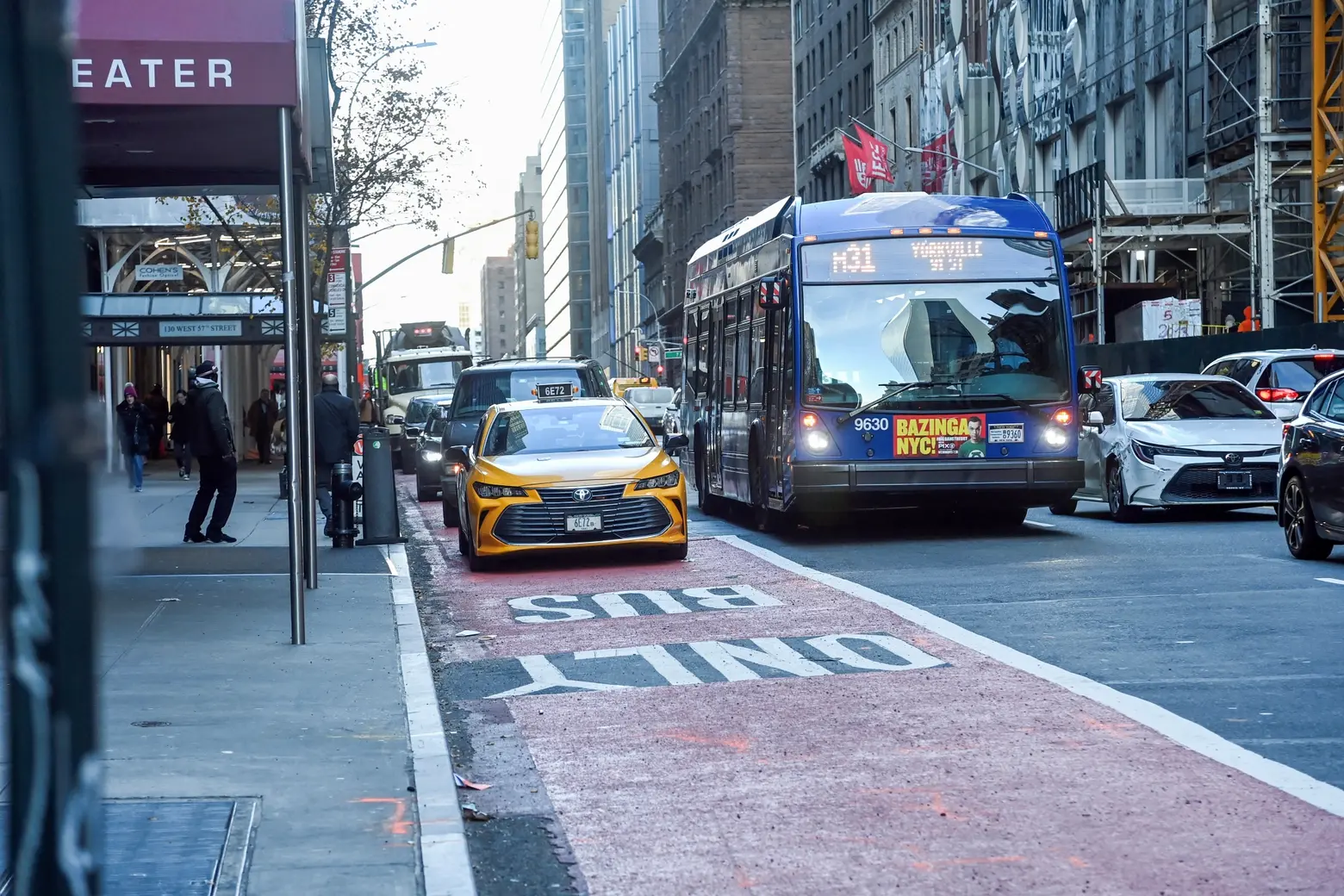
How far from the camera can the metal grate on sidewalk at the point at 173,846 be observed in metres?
5.19

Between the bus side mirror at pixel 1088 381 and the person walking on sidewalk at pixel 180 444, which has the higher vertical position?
the bus side mirror at pixel 1088 381

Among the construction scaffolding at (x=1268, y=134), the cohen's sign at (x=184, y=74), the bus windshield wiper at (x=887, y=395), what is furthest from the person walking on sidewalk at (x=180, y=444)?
the cohen's sign at (x=184, y=74)

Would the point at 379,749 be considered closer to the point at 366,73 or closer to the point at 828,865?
the point at 828,865

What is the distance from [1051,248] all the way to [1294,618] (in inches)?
303

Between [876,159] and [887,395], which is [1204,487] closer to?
[887,395]

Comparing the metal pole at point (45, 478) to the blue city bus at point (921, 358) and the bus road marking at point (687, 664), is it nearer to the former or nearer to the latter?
the bus road marking at point (687, 664)

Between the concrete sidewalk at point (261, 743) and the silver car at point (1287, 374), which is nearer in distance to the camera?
the concrete sidewalk at point (261, 743)

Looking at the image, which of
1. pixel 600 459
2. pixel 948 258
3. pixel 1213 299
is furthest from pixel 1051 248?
pixel 1213 299

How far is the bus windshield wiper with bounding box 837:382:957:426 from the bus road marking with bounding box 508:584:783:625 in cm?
352

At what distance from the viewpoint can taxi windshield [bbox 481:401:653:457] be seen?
17781 mm

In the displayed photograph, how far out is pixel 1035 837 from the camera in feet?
19.2

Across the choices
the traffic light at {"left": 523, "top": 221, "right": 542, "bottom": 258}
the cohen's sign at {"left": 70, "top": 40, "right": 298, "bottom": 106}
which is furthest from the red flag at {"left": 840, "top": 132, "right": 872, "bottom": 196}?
the cohen's sign at {"left": 70, "top": 40, "right": 298, "bottom": 106}

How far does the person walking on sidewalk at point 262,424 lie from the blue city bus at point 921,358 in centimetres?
2895

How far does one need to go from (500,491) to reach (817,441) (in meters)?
3.02
